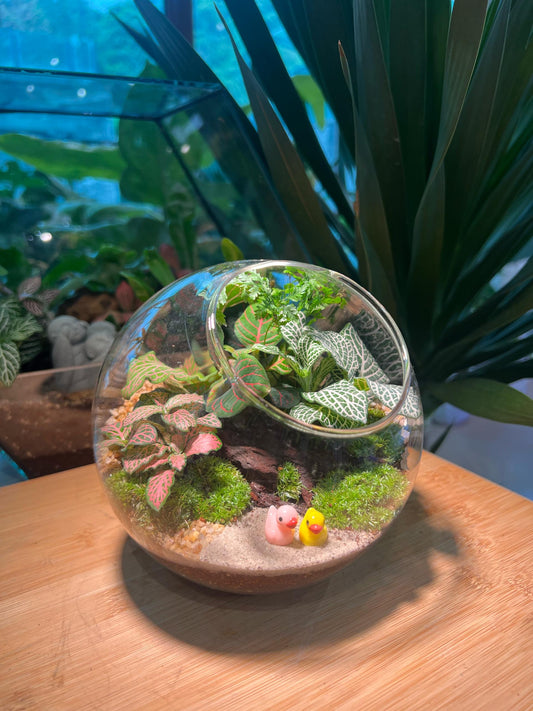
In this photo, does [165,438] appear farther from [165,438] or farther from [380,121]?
[380,121]

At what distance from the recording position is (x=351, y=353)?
57cm

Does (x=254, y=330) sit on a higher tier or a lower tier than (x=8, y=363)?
higher

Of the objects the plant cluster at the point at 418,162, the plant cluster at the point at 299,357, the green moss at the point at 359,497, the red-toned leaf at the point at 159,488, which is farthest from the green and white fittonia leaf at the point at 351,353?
the plant cluster at the point at 418,162

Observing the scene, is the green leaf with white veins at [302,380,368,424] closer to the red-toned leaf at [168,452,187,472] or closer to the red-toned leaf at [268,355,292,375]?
the red-toned leaf at [268,355,292,375]

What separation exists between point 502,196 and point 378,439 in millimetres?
603

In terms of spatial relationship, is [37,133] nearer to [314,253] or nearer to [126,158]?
[126,158]

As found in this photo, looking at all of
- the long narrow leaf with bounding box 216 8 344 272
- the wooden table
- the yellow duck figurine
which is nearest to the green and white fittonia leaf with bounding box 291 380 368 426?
the yellow duck figurine

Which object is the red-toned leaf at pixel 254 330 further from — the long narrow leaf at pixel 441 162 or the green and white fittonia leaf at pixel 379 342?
the long narrow leaf at pixel 441 162

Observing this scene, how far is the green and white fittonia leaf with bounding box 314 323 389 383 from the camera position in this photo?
21.7 inches

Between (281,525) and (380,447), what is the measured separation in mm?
136

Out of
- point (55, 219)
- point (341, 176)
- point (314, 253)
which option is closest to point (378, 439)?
point (314, 253)

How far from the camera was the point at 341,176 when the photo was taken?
1.33 m

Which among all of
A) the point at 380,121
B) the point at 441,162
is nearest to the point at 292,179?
the point at 380,121

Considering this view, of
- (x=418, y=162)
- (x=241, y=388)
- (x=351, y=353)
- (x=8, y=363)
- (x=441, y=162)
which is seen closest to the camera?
(x=241, y=388)
